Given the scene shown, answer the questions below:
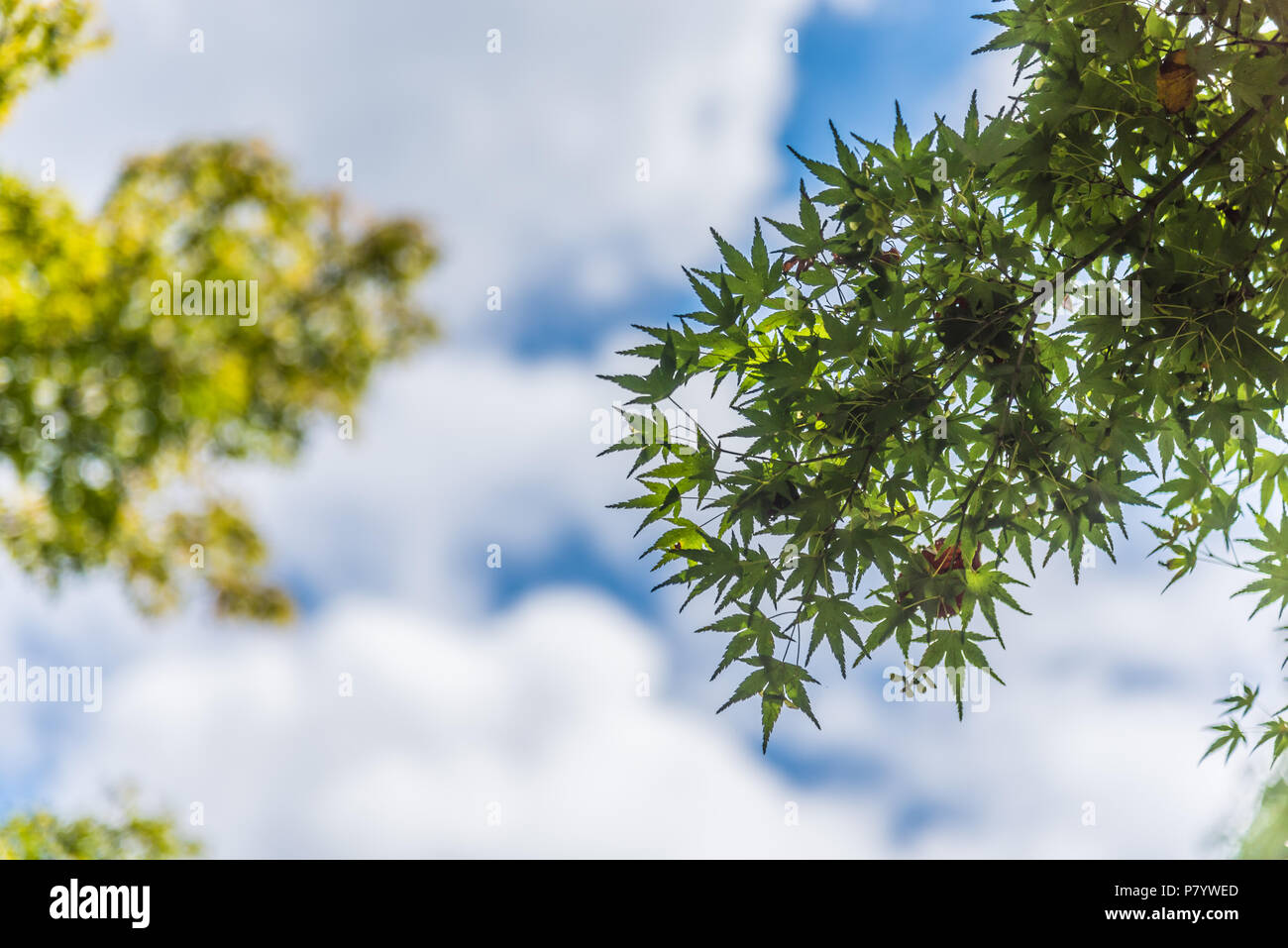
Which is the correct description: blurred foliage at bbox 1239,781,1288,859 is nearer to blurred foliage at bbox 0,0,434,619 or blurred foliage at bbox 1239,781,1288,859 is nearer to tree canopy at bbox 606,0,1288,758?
tree canopy at bbox 606,0,1288,758

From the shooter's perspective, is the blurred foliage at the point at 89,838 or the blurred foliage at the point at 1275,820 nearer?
the blurred foliage at the point at 1275,820

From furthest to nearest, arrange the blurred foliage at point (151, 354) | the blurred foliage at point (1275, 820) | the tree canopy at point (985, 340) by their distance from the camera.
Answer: the blurred foliage at point (151, 354) → the blurred foliage at point (1275, 820) → the tree canopy at point (985, 340)

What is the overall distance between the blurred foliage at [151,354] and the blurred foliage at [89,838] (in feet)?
5.47

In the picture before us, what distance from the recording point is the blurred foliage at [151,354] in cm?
568

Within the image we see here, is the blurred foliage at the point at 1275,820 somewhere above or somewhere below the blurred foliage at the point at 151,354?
below

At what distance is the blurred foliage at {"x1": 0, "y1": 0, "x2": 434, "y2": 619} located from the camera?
5684 mm

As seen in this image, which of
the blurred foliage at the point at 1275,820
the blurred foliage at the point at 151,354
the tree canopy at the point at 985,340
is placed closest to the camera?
the tree canopy at the point at 985,340

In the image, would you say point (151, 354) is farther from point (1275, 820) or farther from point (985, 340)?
point (1275, 820)

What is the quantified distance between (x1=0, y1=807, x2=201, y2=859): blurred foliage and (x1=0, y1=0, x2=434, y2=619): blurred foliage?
1.67 meters

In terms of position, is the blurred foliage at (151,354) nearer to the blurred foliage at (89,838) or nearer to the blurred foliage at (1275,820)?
the blurred foliage at (89,838)

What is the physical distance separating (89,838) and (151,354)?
363cm

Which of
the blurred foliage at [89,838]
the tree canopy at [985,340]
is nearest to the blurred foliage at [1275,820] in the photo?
the tree canopy at [985,340]

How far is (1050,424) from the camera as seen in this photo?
2.07 meters
